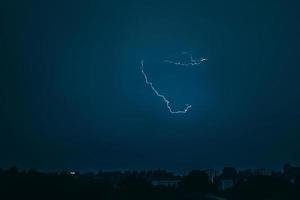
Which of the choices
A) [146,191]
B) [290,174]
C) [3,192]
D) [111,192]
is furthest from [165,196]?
[290,174]

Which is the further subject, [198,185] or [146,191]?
[198,185]

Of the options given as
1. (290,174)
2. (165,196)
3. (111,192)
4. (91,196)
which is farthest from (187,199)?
(290,174)

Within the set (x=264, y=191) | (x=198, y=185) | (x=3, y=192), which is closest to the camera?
(x=3, y=192)

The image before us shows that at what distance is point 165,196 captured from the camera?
37.8 metres

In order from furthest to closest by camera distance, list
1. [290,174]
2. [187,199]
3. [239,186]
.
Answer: [290,174] < [239,186] < [187,199]

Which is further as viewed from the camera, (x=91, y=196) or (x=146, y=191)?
(x=146, y=191)

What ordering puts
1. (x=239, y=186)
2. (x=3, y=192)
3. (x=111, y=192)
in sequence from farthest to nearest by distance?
1. (x=239, y=186)
2. (x=111, y=192)
3. (x=3, y=192)

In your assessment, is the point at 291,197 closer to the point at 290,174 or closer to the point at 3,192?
the point at 3,192

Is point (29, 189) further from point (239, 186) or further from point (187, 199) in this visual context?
point (239, 186)

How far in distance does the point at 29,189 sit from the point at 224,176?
7159 centimetres

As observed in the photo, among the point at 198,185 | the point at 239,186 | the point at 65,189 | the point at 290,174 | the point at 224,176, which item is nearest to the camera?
the point at 65,189

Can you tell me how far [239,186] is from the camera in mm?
45000

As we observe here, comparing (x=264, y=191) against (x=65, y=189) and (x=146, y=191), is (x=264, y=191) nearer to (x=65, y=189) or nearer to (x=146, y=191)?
(x=146, y=191)

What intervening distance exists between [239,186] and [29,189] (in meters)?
22.6
